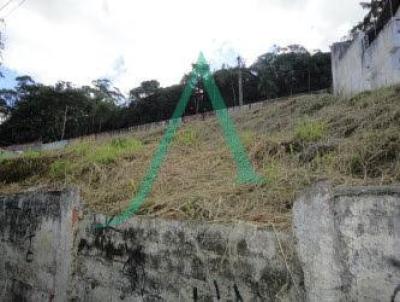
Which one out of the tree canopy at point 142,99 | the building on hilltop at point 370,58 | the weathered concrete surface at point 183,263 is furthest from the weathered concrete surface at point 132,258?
the tree canopy at point 142,99

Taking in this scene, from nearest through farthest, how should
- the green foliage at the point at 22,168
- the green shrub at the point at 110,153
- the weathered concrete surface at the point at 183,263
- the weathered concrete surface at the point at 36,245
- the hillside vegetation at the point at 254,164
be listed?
1. the weathered concrete surface at the point at 183,263
2. the hillside vegetation at the point at 254,164
3. the weathered concrete surface at the point at 36,245
4. the green shrub at the point at 110,153
5. the green foliage at the point at 22,168

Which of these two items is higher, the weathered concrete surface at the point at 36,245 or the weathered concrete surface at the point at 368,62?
the weathered concrete surface at the point at 368,62

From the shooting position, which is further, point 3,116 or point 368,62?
point 3,116

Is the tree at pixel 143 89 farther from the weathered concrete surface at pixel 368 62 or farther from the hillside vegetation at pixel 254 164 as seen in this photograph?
the hillside vegetation at pixel 254 164

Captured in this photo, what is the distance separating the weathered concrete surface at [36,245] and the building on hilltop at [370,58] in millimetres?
6292

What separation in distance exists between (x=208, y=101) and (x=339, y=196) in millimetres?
17997

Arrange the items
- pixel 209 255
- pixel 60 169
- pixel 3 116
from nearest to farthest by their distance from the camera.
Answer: pixel 209 255 < pixel 60 169 < pixel 3 116

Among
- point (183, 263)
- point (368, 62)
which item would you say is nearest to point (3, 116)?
point (368, 62)

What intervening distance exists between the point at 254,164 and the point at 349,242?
6.65 feet

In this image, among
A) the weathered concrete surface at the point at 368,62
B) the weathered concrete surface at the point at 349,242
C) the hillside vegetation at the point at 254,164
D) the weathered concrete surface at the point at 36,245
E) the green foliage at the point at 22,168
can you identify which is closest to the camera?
the weathered concrete surface at the point at 349,242

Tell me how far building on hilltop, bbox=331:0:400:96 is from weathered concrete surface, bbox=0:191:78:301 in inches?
248

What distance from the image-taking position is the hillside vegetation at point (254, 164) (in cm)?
340

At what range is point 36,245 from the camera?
496 centimetres

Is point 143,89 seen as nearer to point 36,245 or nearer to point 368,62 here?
point 368,62
